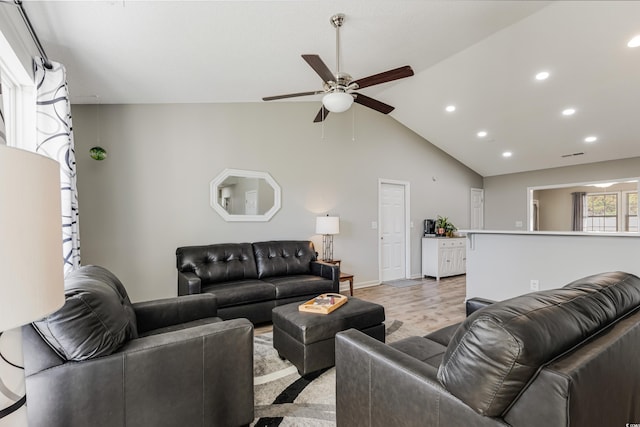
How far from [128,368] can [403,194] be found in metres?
5.40

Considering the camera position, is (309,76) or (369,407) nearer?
(369,407)

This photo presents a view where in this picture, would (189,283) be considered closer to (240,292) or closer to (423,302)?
(240,292)

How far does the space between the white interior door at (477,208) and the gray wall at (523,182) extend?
0.38 ft

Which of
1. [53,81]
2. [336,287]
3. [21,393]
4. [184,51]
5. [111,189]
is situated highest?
[184,51]

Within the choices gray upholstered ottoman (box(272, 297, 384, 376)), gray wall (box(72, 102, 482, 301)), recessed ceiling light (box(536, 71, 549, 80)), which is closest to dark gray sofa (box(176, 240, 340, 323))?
gray wall (box(72, 102, 482, 301))

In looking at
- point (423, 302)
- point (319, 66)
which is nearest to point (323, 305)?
A: point (319, 66)

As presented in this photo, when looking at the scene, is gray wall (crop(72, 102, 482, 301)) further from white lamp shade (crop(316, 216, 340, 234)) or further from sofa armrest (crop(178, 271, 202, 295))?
sofa armrest (crop(178, 271, 202, 295))

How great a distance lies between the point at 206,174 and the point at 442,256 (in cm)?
456

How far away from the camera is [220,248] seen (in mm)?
3699

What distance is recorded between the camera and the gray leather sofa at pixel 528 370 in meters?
0.84

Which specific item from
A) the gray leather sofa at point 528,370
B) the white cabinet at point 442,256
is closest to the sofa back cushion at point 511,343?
the gray leather sofa at point 528,370

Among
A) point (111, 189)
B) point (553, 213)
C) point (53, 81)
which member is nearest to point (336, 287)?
point (111, 189)

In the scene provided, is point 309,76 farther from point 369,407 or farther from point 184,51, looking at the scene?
point 369,407

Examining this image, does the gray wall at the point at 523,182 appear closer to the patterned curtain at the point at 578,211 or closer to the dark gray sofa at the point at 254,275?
the patterned curtain at the point at 578,211
